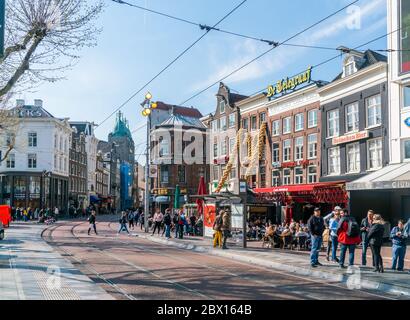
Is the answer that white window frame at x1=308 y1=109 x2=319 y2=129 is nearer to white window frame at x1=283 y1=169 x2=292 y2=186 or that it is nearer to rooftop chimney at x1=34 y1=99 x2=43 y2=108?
white window frame at x1=283 y1=169 x2=292 y2=186

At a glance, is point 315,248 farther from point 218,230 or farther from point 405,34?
point 405,34

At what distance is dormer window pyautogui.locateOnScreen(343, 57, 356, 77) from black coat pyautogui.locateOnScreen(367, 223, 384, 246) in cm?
1890

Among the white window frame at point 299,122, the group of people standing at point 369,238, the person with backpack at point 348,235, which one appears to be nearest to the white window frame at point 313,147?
the white window frame at point 299,122

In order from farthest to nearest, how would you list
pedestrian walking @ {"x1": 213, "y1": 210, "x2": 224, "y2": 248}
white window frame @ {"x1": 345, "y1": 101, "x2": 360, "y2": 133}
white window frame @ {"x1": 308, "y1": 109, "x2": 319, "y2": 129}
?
white window frame @ {"x1": 308, "y1": 109, "x2": 319, "y2": 129} → white window frame @ {"x1": 345, "y1": 101, "x2": 360, "y2": 133} → pedestrian walking @ {"x1": 213, "y1": 210, "x2": 224, "y2": 248}

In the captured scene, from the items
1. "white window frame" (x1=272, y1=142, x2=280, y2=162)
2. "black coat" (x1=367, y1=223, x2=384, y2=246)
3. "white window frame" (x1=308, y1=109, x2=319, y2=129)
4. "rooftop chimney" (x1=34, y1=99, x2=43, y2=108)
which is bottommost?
"black coat" (x1=367, y1=223, x2=384, y2=246)

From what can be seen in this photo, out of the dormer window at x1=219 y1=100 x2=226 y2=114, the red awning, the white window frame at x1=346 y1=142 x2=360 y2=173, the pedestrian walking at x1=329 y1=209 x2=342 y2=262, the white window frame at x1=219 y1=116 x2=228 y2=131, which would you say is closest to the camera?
the pedestrian walking at x1=329 y1=209 x2=342 y2=262

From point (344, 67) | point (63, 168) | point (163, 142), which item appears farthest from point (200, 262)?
point (63, 168)

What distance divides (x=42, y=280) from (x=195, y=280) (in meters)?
3.61

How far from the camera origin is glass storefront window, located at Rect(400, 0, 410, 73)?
24763 mm

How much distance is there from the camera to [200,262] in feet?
53.9

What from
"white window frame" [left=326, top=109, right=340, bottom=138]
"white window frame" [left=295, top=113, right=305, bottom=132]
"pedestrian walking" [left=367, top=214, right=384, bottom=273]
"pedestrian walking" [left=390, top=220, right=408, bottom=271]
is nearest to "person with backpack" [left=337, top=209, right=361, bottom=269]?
"pedestrian walking" [left=367, top=214, right=384, bottom=273]

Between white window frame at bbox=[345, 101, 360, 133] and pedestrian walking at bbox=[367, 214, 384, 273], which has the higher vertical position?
white window frame at bbox=[345, 101, 360, 133]

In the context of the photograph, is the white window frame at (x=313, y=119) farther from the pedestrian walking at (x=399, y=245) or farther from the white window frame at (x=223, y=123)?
the pedestrian walking at (x=399, y=245)

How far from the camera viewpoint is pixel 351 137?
2950 centimetres
